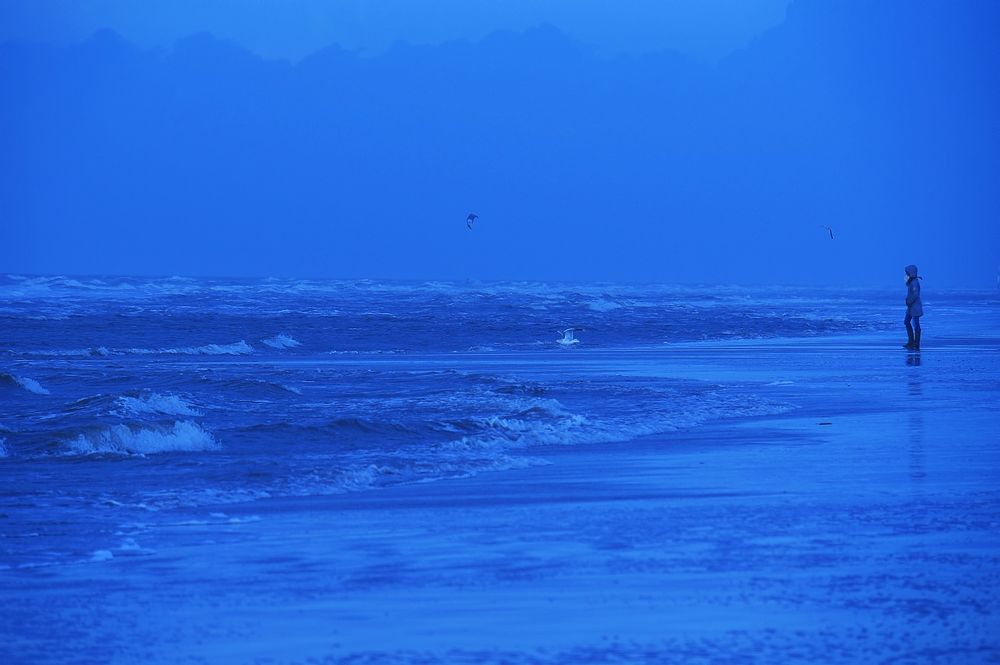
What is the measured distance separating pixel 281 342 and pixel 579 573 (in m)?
24.7

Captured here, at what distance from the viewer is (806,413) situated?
43.0 ft

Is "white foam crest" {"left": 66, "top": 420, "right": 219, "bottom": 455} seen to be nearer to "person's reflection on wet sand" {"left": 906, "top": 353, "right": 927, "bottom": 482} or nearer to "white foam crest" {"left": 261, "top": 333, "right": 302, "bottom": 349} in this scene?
"person's reflection on wet sand" {"left": 906, "top": 353, "right": 927, "bottom": 482}

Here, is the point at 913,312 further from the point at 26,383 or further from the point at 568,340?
the point at 26,383

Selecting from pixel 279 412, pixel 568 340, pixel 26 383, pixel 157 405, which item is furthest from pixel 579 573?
pixel 568 340

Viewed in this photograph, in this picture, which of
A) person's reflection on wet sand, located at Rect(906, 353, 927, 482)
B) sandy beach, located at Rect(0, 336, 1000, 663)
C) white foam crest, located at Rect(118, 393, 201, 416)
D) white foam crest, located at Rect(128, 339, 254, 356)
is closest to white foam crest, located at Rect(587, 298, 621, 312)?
white foam crest, located at Rect(128, 339, 254, 356)

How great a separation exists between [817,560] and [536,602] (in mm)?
1459

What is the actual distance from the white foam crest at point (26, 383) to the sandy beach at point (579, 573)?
9.71 metres

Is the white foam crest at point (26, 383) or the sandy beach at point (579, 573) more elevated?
the white foam crest at point (26, 383)

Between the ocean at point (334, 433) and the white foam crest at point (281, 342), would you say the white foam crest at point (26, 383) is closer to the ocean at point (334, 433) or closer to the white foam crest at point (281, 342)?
the ocean at point (334, 433)

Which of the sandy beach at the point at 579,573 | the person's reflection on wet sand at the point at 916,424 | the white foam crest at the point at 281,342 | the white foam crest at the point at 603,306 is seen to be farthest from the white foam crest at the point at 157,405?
the white foam crest at the point at 603,306

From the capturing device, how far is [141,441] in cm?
1092

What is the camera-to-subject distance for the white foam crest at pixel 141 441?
10.8 meters

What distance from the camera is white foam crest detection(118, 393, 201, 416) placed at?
13612mm

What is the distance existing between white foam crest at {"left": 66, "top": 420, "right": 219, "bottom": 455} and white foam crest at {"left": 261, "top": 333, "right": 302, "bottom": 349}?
18.2 metres
